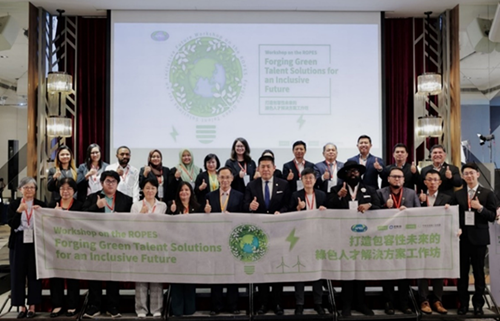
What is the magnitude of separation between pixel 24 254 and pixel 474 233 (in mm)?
4170

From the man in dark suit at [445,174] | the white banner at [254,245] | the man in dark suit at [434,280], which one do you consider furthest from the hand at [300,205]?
the man in dark suit at [445,174]

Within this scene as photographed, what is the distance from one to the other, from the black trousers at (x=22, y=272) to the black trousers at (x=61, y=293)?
152mm

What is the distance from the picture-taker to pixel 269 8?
6711 millimetres

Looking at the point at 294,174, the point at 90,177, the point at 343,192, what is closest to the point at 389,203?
the point at 343,192

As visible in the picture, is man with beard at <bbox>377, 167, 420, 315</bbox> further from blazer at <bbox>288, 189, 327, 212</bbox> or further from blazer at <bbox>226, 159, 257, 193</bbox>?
blazer at <bbox>226, 159, 257, 193</bbox>

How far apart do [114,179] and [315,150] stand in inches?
127

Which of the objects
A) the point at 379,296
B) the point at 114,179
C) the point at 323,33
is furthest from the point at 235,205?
the point at 323,33

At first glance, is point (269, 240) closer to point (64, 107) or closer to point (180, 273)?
point (180, 273)

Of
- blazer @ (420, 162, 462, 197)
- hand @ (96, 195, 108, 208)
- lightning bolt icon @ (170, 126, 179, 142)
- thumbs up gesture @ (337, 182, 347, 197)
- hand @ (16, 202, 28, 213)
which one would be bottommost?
hand @ (16, 202, 28, 213)

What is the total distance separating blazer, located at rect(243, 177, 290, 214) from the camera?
4594 millimetres

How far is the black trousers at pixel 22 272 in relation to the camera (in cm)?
443

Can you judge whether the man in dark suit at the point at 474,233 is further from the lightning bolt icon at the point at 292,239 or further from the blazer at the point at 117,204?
the blazer at the point at 117,204

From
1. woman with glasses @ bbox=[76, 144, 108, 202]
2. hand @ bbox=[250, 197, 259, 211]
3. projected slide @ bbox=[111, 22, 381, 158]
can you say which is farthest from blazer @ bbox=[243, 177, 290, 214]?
A: projected slide @ bbox=[111, 22, 381, 158]

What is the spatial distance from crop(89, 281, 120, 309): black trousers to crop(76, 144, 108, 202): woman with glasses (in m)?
1.09
